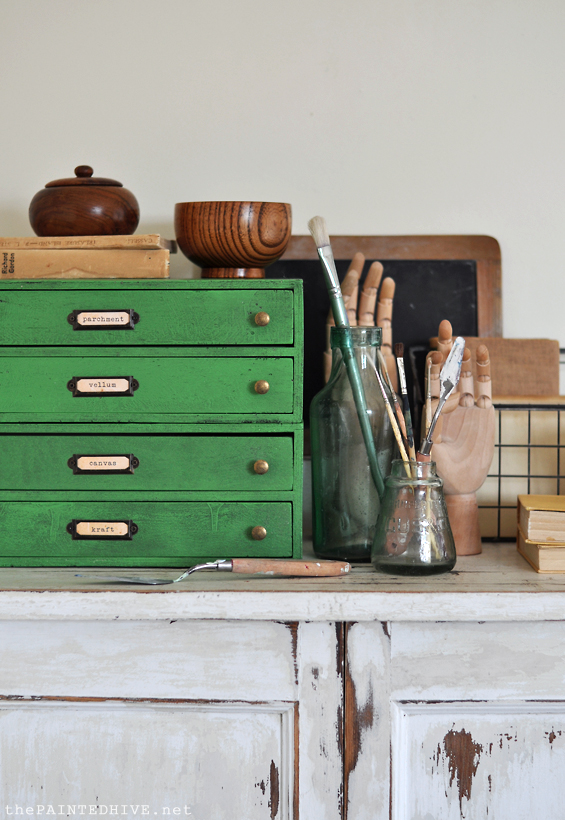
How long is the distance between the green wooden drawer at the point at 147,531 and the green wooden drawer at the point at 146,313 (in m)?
0.21

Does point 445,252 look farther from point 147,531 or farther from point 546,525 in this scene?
point 147,531

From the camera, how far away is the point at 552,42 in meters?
1.14

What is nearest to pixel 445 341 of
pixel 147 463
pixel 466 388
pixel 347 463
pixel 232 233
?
pixel 466 388

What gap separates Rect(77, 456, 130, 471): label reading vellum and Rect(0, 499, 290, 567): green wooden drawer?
46 mm

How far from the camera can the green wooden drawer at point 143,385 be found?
886 millimetres

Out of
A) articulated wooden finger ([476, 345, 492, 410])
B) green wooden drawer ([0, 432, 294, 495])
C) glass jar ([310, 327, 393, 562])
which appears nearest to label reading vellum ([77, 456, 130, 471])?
green wooden drawer ([0, 432, 294, 495])

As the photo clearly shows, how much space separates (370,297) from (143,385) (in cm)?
38

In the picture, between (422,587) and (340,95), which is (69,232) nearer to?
(340,95)

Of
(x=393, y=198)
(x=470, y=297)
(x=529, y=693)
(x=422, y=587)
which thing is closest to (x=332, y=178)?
(x=393, y=198)

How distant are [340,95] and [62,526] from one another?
2.68 ft

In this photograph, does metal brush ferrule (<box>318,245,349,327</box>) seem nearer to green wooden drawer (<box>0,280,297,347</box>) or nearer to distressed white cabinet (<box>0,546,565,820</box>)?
green wooden drawer (<box>0,280,297,347</box>)

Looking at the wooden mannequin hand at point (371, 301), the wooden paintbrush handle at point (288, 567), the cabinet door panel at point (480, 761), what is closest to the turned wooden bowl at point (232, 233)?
the wooden mannequin hand at point (371, 301)

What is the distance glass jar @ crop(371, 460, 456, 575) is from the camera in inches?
33.4

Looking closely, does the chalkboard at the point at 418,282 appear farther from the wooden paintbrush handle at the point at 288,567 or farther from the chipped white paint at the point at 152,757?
the chipped white paint at the point at 152,757
